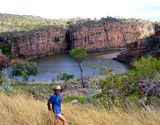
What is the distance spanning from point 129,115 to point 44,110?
137 cm

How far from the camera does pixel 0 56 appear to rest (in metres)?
106

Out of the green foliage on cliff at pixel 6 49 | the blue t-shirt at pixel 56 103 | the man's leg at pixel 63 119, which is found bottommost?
the green foliage on cliff at pixel 6 49

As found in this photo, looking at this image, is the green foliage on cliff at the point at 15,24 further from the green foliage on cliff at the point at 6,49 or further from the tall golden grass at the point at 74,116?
the tall golden grass at the point at 74,116

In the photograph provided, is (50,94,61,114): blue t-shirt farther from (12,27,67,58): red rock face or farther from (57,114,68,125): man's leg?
(12,27,67,58): red rock face

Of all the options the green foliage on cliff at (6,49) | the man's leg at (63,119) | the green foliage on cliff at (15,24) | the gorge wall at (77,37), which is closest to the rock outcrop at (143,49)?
the gorge wall at (77,37)

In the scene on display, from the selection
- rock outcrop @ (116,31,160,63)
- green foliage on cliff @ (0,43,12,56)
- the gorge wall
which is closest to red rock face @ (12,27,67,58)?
the gorge wall

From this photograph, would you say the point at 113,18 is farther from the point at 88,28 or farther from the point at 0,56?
the point at 0,56

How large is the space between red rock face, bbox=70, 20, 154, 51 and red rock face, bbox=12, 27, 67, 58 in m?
5.48

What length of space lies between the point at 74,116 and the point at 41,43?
13730 cm

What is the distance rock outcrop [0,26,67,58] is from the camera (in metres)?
133

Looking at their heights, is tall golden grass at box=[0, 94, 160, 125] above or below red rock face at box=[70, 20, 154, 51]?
above

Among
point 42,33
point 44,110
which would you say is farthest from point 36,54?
point 44,110

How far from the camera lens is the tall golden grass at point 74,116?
431 centimetres

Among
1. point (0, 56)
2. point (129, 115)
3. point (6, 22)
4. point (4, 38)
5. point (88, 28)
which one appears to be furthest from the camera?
point (6, 22)
